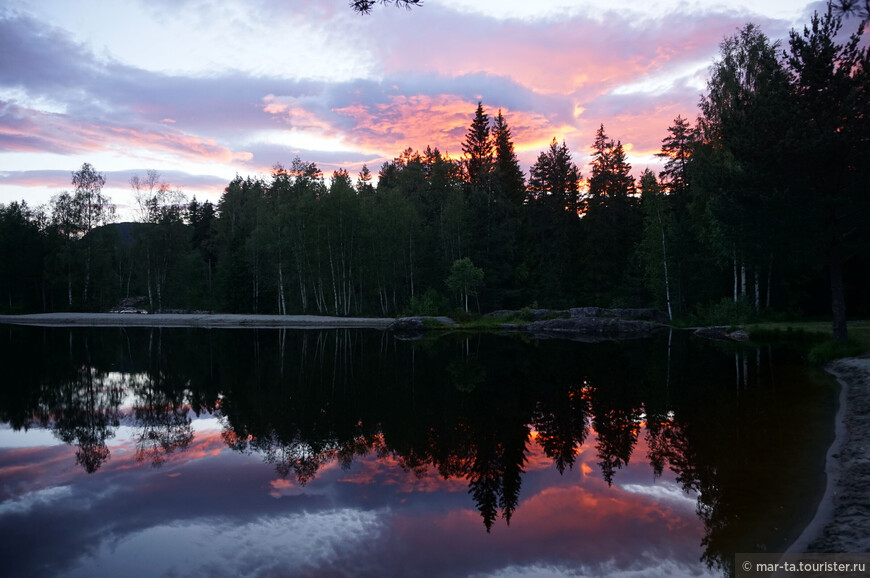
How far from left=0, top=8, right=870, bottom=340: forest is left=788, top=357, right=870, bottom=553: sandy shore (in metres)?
13.9

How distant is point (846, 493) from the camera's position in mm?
6641

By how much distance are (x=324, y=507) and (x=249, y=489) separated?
155 cm

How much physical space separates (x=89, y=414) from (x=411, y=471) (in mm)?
9345

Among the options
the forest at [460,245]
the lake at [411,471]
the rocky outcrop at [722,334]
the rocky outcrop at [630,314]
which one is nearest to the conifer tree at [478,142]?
the forest at [460,245]

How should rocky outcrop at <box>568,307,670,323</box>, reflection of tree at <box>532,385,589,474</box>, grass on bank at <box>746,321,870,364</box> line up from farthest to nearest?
rocky outcrop at <box>568,307,670,323</box>, grass on bank at <box>746,321,870,364</box>, reflection of tree at <box>532,385,589,474</box>

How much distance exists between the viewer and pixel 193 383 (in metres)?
16.7

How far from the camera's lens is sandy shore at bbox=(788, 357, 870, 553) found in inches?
214

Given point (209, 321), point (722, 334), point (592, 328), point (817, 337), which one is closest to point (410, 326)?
point (592, 328)

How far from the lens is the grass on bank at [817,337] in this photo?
60.1ft

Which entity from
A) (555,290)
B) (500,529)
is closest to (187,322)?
(555,290)

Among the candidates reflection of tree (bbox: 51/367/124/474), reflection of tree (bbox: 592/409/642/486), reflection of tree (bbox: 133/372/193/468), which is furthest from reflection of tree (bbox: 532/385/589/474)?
reflection of tree (bbox: 51/367/124/474)

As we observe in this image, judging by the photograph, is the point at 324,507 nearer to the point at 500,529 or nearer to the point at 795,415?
the point at 500,529

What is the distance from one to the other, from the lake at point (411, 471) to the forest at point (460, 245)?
14.1 metres

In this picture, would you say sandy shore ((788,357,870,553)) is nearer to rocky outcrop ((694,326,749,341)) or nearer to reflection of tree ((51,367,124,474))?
reflection of tree ((51,367,124,474))
